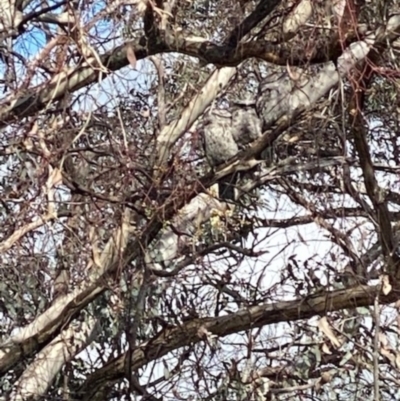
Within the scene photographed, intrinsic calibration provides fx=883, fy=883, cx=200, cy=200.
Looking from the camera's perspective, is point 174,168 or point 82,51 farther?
point 174,168

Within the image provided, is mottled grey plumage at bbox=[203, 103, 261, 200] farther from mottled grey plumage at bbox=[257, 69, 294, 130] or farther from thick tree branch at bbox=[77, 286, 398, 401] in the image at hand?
thick tree branch at bbox=[77, 286, 398, 401]

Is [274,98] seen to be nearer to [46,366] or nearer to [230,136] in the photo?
[230,136]

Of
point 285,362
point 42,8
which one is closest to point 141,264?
point 285,362

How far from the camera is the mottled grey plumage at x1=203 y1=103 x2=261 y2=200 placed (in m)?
3.63

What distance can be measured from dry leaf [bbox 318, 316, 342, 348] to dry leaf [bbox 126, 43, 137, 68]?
1144 millimetres

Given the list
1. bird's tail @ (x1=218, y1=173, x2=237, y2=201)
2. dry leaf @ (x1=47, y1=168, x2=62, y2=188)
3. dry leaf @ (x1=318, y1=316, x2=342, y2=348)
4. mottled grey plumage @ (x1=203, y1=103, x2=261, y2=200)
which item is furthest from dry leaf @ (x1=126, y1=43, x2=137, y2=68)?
dry leaf @ (x1=318, y1=316, x2=342, y2=348)

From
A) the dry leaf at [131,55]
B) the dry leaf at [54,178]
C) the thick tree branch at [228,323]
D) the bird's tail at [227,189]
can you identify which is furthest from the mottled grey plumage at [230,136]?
the dry leaf at [54,178]

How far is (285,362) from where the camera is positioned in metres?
3.76

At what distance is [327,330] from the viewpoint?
3.14 meters

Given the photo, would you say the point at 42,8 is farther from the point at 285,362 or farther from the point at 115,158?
the point at 285,362

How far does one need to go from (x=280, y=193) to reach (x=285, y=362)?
852 mm

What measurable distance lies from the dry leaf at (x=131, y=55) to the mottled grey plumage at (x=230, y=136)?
678mm

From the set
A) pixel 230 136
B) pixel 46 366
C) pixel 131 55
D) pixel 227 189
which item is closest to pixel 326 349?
pixel 227 189

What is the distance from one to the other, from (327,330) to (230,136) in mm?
950
